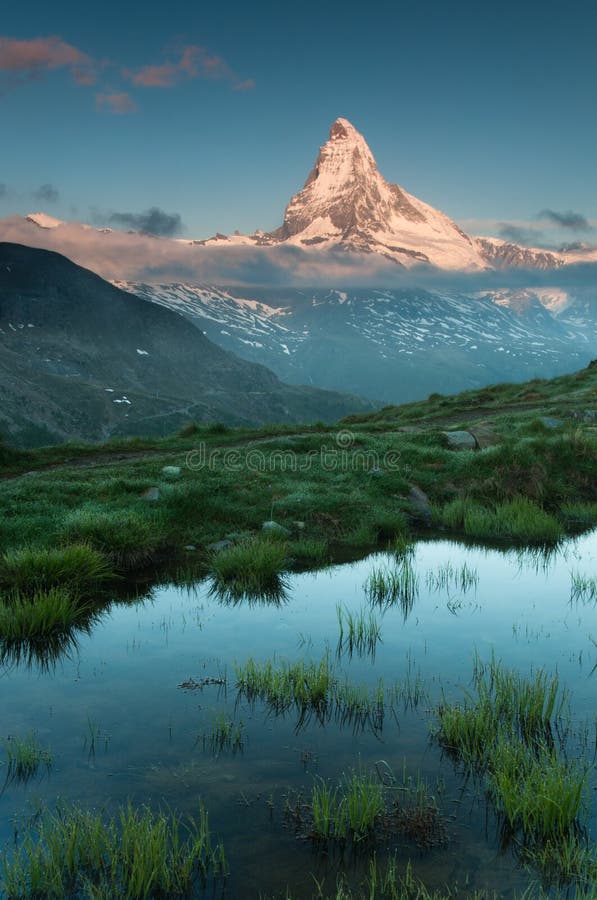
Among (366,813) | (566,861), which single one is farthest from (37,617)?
(566,861)

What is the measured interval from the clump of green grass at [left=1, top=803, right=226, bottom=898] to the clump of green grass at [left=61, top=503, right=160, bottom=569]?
31.1ft

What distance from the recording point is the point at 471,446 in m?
27.5

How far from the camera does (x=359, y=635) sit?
11727 millimetres

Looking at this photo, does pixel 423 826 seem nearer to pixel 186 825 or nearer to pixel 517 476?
pixel 186 825

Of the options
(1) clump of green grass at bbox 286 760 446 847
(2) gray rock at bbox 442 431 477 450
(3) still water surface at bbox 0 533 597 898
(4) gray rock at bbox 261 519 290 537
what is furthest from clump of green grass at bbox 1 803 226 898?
(2) gray rock at bbox 442 431 477 450

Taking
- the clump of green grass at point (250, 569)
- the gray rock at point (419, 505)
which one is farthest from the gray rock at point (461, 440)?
the clump of green grass at point (250, 569)

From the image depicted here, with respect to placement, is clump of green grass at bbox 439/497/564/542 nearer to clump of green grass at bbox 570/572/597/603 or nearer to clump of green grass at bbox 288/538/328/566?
clump of green grass at bbox 570/572/597/603

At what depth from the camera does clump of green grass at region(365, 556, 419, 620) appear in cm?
1402

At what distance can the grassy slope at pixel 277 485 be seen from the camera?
17.2 m

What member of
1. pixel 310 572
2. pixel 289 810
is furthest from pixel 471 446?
pixel 289 810

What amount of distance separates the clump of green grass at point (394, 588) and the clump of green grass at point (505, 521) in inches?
189

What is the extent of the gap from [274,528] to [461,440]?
1194 cm

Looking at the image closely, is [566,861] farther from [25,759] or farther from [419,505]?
[419,505]

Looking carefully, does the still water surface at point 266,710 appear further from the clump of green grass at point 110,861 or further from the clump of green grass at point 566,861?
the clump of green grass at point 110,861
